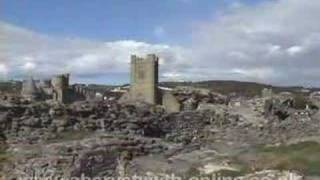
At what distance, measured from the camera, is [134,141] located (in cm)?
2478

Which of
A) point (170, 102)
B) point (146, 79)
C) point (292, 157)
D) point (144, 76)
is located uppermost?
point (144, 76)

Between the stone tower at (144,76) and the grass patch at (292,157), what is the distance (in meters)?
27.4

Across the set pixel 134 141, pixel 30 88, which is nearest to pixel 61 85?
pixel 30 88

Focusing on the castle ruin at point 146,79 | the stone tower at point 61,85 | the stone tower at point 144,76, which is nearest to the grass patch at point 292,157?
the stone tower at point 61,85

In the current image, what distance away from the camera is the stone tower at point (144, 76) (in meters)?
52.8

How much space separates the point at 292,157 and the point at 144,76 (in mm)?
31599

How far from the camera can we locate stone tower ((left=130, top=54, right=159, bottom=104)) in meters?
52.8

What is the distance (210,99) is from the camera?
1860 inches

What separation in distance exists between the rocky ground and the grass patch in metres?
0.09

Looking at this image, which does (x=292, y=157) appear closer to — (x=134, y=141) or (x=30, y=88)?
(x=134, y=141)

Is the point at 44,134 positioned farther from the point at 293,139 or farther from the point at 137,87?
the point at 137,87

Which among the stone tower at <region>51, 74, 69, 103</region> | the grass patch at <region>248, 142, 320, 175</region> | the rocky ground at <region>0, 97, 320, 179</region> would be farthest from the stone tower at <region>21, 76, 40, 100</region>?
the grass patch at <region>248, 142, 320, 175</region>

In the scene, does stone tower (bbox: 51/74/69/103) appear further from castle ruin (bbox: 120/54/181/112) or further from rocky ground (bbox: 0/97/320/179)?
rocky ground (bbox: 0/97/320/179)

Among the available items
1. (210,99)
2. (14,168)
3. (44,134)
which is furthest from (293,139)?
(210,99)
